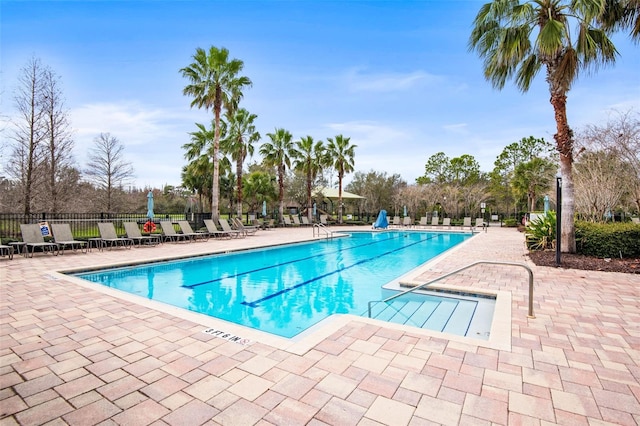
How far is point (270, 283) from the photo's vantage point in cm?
727

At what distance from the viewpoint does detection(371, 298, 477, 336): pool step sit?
436cm

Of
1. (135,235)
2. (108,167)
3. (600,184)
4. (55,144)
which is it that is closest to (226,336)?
(135,235)

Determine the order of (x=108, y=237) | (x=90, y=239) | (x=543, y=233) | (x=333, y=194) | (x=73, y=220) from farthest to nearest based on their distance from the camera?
(x=333, y=194) < (x=73, y=220) < (x=108, y=237) < (x=90, y=239) < (x=543, y=233)

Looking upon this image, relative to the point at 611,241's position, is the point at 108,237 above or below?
below

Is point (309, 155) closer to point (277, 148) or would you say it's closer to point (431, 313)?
point (277, 148)

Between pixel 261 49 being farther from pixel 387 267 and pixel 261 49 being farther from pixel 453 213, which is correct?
pixel 453 213

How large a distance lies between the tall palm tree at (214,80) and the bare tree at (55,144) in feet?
17.2

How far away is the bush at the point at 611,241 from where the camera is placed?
7828 mm

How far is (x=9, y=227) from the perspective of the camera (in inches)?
416

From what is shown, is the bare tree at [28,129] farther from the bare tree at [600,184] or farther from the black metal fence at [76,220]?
the bare tree at [600,184]

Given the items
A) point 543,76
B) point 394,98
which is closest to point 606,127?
point 543,76

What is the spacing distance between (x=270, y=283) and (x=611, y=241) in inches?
326

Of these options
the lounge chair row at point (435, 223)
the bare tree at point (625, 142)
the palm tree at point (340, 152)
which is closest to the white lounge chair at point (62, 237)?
the bare tree at point (625, 142)

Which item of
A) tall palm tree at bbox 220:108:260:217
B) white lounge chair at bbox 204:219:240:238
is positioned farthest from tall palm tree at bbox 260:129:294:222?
white lounge chair at bbox 204:219:240:238
